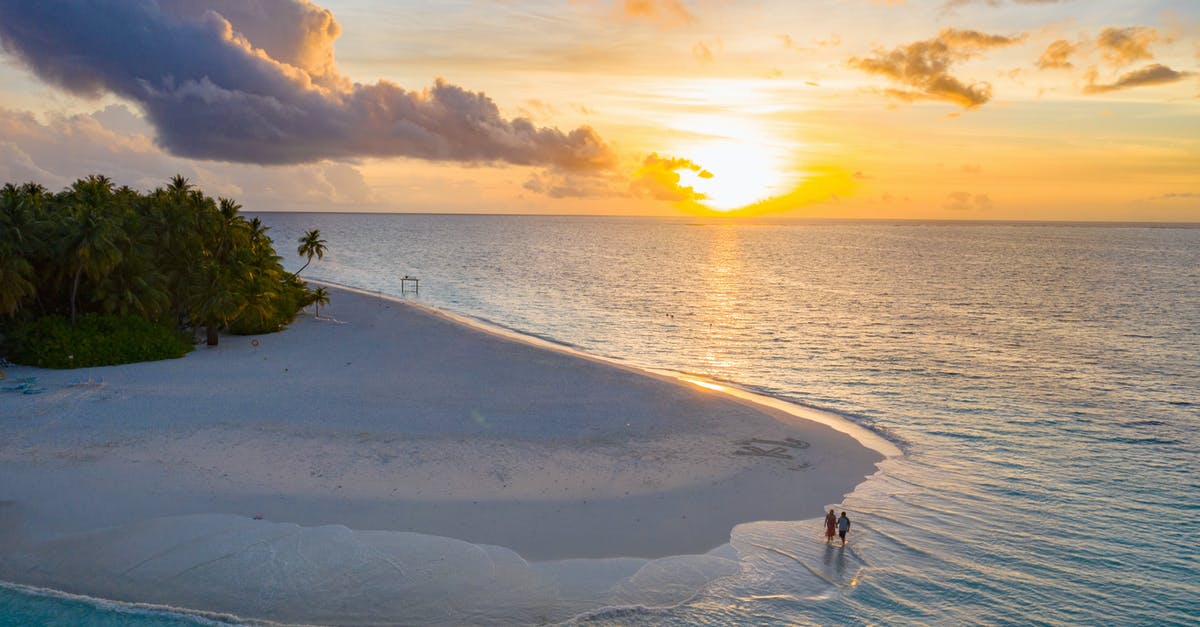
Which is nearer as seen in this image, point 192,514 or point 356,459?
point 192,514

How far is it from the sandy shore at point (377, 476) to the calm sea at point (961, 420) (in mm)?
2009

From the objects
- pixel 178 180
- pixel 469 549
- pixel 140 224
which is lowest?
pixel 469 549

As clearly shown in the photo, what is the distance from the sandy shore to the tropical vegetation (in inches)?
128

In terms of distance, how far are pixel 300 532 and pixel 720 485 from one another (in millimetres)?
15059

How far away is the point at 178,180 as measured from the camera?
5131 cm

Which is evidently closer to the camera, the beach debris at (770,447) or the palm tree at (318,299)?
the beach debris at (770,447)

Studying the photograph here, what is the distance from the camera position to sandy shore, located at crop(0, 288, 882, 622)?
19.7 m

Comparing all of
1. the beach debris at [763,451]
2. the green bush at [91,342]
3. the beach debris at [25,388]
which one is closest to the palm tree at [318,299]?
the green bush at [91,342]

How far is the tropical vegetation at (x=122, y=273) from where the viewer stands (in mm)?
41344

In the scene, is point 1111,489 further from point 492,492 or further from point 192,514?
point 192,514

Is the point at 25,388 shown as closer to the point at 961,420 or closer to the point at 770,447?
the point at 770,447

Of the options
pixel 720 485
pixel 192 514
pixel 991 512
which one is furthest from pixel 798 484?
pixel 192 514

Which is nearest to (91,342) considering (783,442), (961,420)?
(783,442)

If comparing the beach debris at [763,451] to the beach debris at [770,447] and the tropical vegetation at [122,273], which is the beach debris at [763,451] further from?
the tropical vegetation at [122,273]
